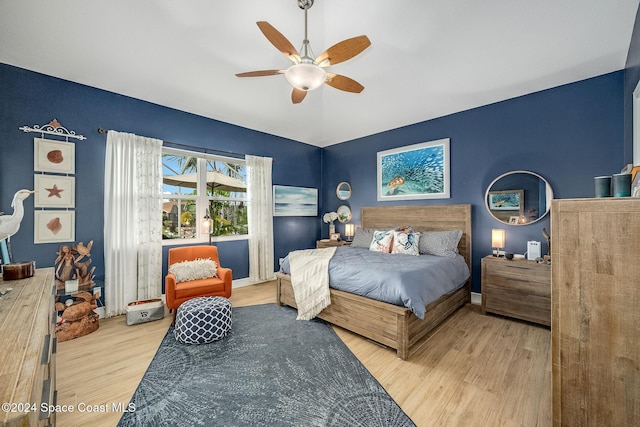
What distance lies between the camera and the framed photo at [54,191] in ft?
9.56

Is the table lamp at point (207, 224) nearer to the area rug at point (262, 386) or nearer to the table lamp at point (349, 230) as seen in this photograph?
the area rug at point (262, 386)

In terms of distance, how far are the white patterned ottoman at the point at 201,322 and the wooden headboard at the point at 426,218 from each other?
10.4 ft

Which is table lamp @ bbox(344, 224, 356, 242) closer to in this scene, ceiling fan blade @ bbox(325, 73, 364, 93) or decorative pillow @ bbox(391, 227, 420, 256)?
decorative pillow @ bbox(391, 227, 420, 256)

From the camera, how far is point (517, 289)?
306 centimetres

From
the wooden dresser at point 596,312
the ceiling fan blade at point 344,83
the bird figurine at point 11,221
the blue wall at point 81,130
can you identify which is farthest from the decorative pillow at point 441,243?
the bird figurine at point 11,221

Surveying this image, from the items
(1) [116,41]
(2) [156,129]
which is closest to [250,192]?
(2) [156,129]

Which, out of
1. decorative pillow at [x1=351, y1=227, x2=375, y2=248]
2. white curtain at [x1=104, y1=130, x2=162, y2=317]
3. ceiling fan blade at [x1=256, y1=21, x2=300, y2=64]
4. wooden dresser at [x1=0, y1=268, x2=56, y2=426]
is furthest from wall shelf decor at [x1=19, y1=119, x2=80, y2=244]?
decorative pillow at [x1=351, y1=227, x2=375, y2=248]

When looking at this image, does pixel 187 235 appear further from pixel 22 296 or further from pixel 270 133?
pixel 22 296

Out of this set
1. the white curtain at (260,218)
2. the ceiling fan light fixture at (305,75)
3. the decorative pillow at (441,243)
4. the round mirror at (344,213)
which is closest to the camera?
the ceiling fan light fixture at (305,75)

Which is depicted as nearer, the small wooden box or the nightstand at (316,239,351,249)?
the small wooden box

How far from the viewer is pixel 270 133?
5.07 metres

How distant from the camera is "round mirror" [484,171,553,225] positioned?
328 centimetres

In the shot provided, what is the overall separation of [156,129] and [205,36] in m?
1.83

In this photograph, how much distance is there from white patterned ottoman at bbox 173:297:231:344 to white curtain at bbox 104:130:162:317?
129 cm
